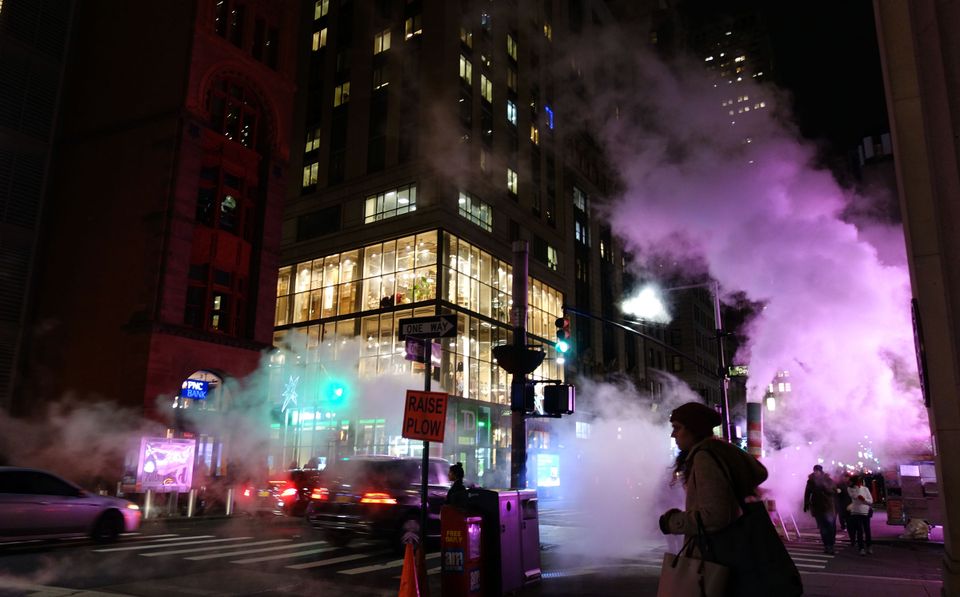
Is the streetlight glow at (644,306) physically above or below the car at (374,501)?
above

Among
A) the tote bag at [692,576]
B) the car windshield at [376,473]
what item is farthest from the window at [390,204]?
the tote bag at [692,576]

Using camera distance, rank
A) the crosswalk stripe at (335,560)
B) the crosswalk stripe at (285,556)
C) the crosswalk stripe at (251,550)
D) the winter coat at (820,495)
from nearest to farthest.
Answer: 1. the crosswalk stripe at (335,560)
2. the crosswalk stripe at (285,556)
3. the crosswalk stripe at (251,550)
4. the winter coat at (820,495)

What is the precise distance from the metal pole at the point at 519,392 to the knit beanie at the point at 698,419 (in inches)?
235

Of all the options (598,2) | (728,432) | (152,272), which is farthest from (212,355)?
(598,2)

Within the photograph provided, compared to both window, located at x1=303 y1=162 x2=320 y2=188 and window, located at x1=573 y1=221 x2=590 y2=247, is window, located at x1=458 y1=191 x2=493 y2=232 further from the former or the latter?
window, located at x1=573 y1=221 x2=590 y2=247

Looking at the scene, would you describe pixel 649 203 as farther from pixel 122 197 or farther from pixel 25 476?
pixel 25 476

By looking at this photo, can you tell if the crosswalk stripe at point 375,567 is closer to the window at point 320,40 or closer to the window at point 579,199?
the window at point 320,40

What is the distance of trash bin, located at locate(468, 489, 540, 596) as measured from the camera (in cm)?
745

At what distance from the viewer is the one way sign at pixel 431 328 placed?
27.6 feet

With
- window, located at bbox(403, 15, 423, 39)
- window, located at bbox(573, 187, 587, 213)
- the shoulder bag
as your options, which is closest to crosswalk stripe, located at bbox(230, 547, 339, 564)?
the shoulder bag

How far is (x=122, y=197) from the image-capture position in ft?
79.7

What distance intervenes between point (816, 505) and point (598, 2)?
164 ft

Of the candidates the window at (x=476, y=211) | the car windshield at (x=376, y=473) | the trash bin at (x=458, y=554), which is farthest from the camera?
the window at (x=476, y=211)

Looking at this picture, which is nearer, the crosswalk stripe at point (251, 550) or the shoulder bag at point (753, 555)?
the shoulder bag at point (753, 555)
